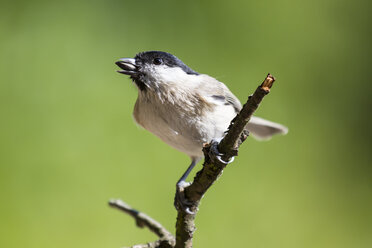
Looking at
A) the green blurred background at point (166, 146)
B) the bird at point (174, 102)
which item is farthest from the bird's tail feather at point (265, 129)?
the bird at point (174, 102)

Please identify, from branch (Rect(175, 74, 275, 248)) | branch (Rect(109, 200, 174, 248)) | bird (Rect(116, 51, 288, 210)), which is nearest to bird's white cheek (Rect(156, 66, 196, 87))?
bird (Rect(116, 51, 288, 210))

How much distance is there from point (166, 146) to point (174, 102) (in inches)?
35.9

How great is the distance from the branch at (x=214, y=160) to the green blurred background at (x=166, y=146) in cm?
92

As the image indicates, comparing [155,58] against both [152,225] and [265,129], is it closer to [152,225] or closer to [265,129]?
[152,225]

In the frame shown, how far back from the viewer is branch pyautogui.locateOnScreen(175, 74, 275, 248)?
1074 mm

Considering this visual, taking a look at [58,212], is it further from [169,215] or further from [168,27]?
[168,27]

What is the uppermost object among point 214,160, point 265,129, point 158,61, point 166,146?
point 158,61

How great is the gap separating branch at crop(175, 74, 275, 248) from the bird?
11cm

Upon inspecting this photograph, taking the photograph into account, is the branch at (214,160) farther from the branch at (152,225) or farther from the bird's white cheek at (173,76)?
the bird's white cheek at (173,76)

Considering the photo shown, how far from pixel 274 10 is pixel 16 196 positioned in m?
1.88

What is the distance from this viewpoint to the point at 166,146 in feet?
8.00

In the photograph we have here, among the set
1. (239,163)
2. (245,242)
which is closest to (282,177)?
(239,163)

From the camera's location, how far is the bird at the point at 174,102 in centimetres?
156

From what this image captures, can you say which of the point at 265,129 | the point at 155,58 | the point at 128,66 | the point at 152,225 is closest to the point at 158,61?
the point at 155,58
